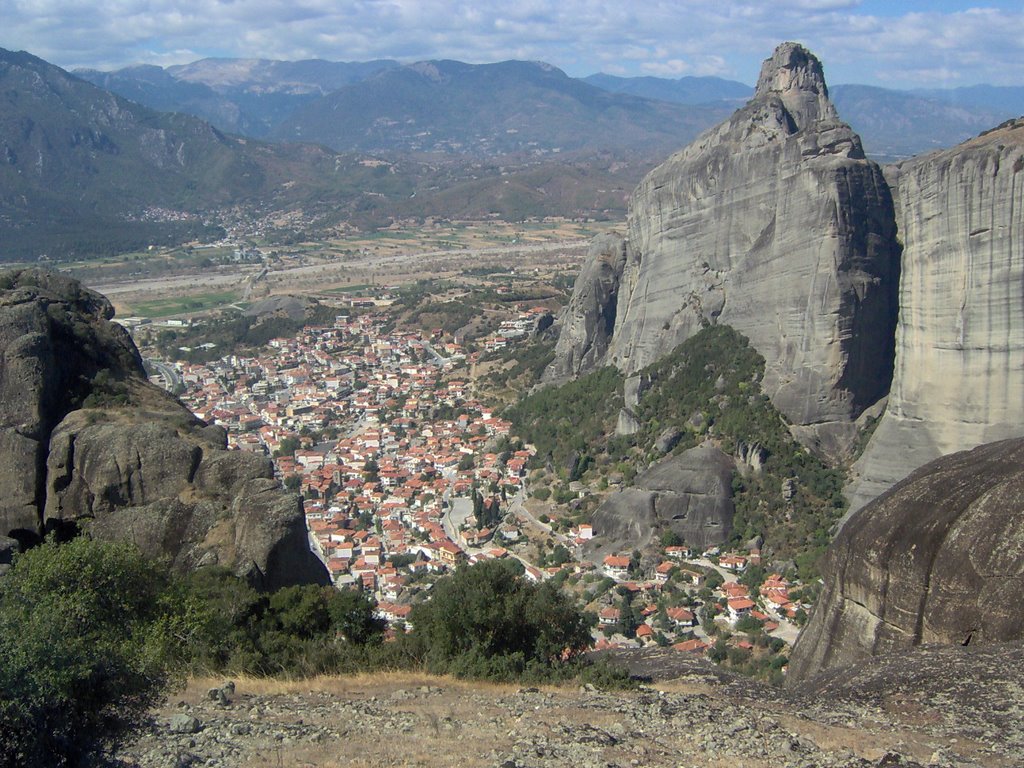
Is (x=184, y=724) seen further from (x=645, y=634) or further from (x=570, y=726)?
(x=645, y=634)

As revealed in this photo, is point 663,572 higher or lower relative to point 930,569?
lower

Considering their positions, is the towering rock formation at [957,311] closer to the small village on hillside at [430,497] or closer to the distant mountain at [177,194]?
the small village on hillside at [430,497]

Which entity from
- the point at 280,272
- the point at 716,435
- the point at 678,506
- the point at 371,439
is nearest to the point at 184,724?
the point at 678,506

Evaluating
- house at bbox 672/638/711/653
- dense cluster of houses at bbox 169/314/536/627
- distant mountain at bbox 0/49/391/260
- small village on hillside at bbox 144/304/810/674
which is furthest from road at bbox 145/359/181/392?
distant mountain at bbox 0/49/391/260

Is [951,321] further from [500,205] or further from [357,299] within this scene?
[500,205]

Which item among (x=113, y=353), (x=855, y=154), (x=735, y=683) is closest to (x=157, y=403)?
(x=113, y=353)

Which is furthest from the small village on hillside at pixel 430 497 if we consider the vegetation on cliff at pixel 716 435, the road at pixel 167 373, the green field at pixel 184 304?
→ the green field at pixel 184 304
